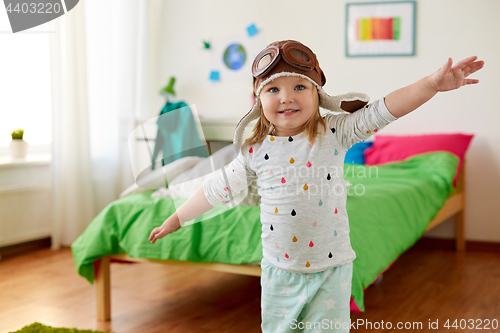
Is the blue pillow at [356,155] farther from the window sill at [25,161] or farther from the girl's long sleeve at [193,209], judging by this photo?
the girl's long sleeve at [193,209]

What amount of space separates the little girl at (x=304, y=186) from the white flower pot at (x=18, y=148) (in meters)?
2.54

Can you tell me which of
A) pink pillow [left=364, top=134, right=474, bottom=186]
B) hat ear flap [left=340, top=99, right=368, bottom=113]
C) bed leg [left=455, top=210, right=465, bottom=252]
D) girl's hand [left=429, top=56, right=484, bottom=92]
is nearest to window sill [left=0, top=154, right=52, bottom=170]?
pink pillow [left=364, top=134, right=474, bottom=186]

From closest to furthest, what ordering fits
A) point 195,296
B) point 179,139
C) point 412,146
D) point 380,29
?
point 179,139 < point 195,296 < point 412,146 < point 380,29

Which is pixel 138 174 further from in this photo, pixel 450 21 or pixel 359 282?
pixel 450 21

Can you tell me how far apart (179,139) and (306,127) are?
56 cm

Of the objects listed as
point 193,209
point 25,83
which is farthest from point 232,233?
point 25,83

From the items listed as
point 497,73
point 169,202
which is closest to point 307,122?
point 169,202

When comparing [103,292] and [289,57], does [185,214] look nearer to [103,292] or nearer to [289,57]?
[289,57]

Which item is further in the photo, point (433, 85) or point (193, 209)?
point (193, 209)

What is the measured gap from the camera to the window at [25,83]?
3.27 metres

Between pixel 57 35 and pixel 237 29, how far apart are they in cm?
133

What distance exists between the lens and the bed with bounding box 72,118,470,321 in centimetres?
178

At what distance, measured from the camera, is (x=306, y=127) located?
1.15 m

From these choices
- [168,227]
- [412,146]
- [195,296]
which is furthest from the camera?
[412,146]
